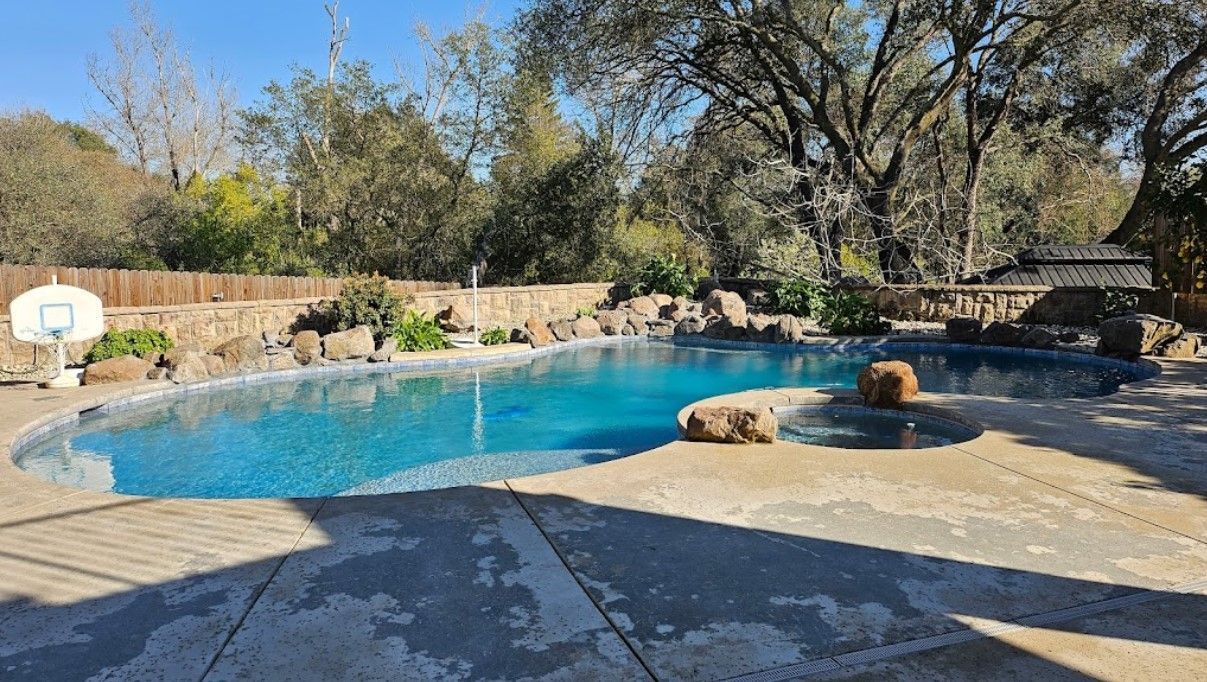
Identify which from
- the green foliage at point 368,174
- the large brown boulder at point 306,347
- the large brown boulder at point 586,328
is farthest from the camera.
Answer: the green foliage at point 368,174


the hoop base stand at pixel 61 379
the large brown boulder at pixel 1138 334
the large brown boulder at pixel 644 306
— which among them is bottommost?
the hoop base stand at pixel 61 379

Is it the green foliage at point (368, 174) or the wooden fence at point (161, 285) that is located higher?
the green foliage at point (368, 174)

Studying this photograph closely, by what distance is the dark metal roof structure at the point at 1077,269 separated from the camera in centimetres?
1501

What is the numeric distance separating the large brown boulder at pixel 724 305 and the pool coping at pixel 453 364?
1.04m

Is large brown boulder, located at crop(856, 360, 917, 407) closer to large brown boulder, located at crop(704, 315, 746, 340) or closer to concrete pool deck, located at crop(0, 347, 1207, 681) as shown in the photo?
concrete pool deck, located at crop(0, 347, 1207, 681)

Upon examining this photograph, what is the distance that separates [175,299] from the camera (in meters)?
12.5

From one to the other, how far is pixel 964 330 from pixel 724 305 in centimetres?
453

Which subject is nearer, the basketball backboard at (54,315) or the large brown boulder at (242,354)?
the basketball backboard at (54,315)

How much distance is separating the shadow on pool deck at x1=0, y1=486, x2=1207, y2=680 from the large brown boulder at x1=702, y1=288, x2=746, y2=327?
1132 cm

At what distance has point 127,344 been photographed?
9.62 m

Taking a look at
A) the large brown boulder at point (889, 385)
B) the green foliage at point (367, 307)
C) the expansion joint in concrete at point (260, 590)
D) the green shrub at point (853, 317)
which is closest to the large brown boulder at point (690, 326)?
the green shrub at point (853, 317)

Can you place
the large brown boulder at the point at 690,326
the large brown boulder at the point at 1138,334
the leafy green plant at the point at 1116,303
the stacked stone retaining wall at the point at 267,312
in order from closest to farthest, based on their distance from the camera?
the large brown boulder at the point at 1138,334 < the stacked stone retaining wall at the point at 267,312 < the leafy green plant at the point at 1116,303 < the large brown boulder at the point at 690,326

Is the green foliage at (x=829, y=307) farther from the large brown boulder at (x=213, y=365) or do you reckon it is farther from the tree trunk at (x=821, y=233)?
the large brown boulder at (x=213, y=365)

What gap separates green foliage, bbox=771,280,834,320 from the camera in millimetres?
14656
